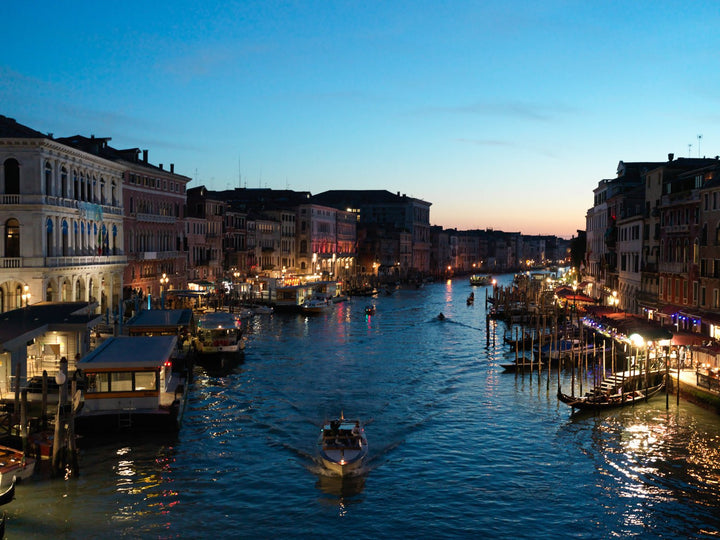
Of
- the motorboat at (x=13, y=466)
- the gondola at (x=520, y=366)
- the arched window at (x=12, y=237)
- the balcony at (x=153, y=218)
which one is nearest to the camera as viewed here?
the motorboat at (x=13, y=466)

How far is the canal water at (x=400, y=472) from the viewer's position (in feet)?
54.0

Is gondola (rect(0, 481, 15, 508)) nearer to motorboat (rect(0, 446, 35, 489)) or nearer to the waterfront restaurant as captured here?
motorboat (rect(0, 446, 35, 489))

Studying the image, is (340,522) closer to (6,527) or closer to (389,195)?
(6,527)

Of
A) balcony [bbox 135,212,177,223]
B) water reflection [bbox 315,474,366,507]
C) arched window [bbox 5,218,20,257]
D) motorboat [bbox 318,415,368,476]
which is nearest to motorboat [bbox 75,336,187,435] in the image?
motorboat [bbox 318,415,368,476]

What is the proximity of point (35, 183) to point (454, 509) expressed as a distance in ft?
75.5

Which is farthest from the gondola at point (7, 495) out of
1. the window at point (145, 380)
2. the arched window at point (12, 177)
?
the arched window at point (12, 177)

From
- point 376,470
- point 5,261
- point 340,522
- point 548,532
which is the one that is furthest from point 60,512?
point 5,261

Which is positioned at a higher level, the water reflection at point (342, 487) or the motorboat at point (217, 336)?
the motorboat at point (217, 336)

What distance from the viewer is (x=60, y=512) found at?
16297 millimetres

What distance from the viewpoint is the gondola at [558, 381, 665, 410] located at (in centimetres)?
2541

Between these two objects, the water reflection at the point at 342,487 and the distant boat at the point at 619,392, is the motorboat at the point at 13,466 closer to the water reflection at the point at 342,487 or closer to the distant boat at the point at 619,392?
the water reflection at the point at 342,487

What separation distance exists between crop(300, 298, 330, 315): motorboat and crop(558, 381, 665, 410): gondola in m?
38.9

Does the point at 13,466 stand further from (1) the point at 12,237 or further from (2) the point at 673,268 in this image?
(2) the point at 673,268

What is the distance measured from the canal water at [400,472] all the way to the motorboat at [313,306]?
30756 millimetres
